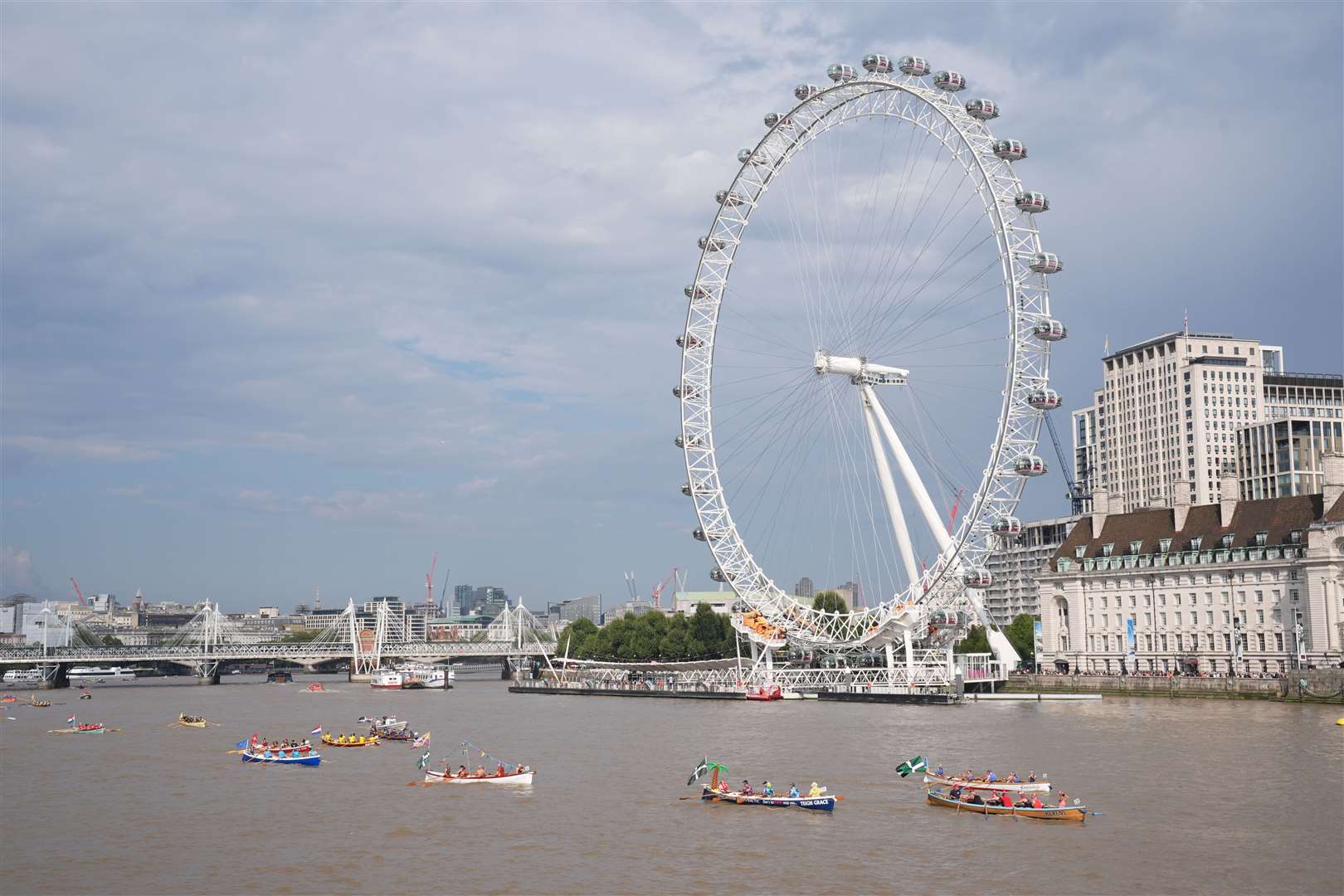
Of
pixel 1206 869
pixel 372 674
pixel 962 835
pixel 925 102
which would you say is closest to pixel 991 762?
pixel 962 835

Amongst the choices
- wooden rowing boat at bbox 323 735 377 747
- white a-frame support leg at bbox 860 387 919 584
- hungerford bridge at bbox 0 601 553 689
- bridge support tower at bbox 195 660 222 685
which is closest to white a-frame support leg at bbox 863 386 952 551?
white a-frame support leg at bbox 860 387 919 584

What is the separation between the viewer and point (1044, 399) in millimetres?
84000

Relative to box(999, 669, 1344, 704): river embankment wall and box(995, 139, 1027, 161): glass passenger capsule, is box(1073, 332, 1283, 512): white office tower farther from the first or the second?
box(995, 139, 1027, 161): glass passenger capsule

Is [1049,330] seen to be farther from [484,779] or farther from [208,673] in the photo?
[208,673]

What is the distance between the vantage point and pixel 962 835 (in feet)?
140

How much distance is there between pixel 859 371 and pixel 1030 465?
17.7 metres

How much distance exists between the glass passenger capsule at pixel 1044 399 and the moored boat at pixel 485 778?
42.9 m

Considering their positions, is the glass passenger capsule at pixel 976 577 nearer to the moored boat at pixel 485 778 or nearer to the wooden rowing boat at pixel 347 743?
the wooden rowing boat at pixel 347 743

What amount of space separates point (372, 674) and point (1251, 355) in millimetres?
129591

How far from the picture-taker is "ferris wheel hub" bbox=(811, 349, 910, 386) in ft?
318

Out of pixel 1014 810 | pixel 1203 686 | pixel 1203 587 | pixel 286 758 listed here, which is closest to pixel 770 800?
pixel 1014 810

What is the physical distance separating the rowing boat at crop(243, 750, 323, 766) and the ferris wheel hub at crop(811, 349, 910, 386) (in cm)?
4678

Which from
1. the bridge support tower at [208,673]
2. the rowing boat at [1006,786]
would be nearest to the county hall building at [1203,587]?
the rowing boat at [1006,786]

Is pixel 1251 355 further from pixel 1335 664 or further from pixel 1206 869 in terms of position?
pixel 1206 869
